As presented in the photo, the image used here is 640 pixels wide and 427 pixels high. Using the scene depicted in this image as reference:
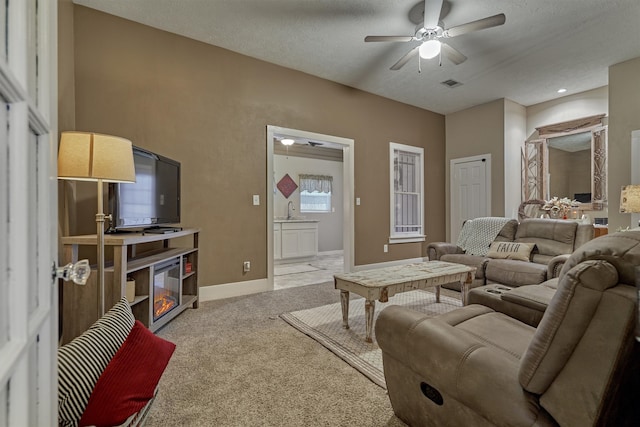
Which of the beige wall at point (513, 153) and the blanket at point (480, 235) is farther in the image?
the beige wall at point (513, 153)

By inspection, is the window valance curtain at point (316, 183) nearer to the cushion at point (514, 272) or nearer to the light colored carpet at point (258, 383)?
the cushion at point (514, 272)

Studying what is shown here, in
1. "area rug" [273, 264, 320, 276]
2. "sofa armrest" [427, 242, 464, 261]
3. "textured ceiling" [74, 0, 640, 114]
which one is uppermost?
"textured ceiling" [74, 0, 640, 114]

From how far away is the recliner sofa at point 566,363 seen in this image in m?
0.78

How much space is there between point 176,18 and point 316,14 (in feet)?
4.68

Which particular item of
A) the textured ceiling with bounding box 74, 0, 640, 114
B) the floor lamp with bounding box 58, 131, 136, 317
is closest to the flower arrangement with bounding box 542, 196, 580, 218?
the textured ceiling with bounding box 74, 0, 640, 114

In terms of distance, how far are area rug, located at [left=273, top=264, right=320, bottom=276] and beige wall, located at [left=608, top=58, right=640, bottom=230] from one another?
442cm

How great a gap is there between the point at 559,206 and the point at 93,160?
5.97 meters

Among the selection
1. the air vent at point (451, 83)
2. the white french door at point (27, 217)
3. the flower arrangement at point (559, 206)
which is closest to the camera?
the white french door at point (27, 217)

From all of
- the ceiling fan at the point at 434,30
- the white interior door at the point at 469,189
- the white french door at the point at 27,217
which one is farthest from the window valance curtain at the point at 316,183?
the white french door at the point at 27,217

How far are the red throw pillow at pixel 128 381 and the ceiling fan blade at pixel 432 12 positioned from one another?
9.98ft

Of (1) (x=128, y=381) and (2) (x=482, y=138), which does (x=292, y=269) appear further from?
(1) (x=128, y=381)

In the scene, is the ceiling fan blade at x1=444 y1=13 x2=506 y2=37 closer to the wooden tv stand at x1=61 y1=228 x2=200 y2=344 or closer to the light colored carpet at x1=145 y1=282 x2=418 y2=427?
the light colored carpet at x1=145 y1=282 x2=418 y2=427

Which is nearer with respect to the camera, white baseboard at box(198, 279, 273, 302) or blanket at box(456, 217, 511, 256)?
white baseboard at box(198, 279, 273, 302)

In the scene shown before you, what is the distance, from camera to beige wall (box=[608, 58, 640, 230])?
152 inches
